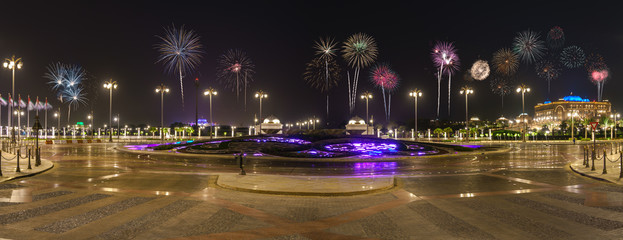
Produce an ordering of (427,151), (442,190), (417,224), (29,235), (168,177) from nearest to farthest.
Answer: (29,235) < (417,224) < (442,190) < (168,177) < (427,151)

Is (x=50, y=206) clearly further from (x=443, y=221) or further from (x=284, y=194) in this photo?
(x=443, y=221)

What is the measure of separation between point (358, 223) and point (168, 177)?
1198cm

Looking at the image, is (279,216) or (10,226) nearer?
(10,226)

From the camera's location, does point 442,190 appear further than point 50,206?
Yes

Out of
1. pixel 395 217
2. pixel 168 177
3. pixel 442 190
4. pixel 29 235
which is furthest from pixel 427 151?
pixel 29 235

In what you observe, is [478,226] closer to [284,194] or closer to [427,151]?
[284,194]

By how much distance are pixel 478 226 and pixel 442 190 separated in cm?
567

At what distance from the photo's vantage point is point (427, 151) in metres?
38.5

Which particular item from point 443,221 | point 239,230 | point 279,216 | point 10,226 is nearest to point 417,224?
point 443,221

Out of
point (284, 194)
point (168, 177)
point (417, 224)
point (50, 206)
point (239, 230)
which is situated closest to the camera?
point (239, 230)

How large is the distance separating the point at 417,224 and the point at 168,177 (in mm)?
12979

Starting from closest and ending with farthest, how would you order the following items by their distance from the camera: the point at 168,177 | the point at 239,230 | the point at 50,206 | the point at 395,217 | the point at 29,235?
1. the point at 29,235
2. the point at 239,230
3. the point at 395,217
4. the point at 50,206
5. the point at 168,177

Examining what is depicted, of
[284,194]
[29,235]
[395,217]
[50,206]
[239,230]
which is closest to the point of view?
[29,235]

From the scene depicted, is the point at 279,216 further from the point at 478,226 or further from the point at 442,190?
the point at 442,190
